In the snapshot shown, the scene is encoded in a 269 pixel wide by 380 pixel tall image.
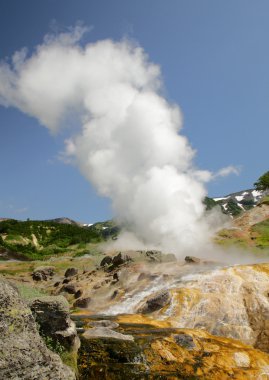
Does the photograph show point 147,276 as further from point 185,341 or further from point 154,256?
point 185,341

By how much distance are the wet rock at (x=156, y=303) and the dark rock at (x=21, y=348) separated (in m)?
18.6

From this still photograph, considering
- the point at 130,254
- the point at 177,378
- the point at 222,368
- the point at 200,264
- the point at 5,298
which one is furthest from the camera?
the point at 130,254

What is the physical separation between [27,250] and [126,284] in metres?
65.6

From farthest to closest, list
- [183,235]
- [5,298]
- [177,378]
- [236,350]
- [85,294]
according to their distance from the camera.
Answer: [183,235] → [85,294] → [236,350] → [177,378] → [5,298]

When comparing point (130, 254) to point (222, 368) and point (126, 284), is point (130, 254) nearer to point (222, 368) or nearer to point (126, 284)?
point (126, 284)

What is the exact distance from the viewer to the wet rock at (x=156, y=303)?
28.8 metres

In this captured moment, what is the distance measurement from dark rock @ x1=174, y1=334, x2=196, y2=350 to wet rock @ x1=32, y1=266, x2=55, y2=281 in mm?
37026

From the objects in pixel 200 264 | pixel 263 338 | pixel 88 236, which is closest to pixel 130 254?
pixel 200 264

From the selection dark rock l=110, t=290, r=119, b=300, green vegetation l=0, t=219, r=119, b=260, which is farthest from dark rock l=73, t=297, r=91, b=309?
green vegetation l=0, t=219, r=119, b=260

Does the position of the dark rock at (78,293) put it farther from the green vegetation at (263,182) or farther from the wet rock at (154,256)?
the green vegetation at (263,182)

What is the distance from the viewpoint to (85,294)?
37.3m

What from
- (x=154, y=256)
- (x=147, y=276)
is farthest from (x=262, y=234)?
(x=147, y=276)

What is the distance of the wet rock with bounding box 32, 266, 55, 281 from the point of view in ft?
170

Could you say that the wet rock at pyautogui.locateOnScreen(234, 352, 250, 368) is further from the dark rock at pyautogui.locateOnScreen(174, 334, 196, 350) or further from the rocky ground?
the dark rock at pyautogui.locateOnScreen(174, 334, 196, 350)
